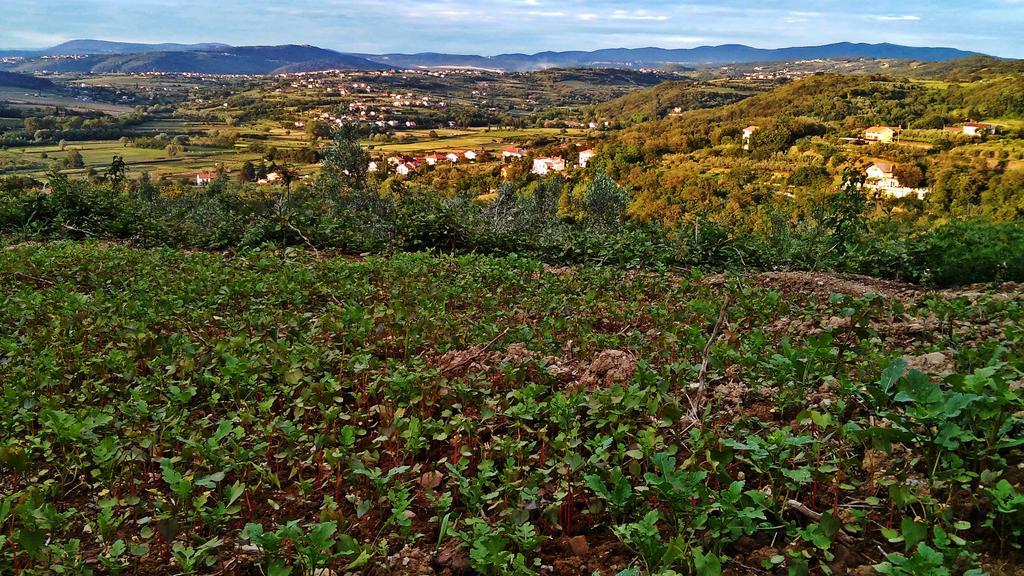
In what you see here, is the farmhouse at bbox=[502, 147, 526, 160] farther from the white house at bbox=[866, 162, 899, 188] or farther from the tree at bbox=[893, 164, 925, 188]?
the tree at bbox=[893, 164, 925, 188]

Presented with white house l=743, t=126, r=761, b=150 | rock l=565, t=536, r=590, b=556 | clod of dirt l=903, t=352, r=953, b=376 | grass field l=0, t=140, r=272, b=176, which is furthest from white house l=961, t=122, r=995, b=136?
rock l=565, t=536, r=590, b=556

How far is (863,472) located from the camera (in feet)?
8.80

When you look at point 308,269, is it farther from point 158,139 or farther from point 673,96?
point 673,96

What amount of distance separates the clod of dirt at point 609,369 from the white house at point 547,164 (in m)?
75.4

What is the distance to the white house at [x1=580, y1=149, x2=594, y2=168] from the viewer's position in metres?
81.3

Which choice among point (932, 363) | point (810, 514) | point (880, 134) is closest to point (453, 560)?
point (810, 514)

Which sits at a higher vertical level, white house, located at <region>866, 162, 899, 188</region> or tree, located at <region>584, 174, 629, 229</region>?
white house, located at <region>866, 162, 899, 188</region>

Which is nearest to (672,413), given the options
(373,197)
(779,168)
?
(373,197)

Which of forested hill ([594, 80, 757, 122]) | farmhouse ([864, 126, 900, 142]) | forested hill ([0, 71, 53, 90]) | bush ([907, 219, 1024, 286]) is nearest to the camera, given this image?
bush ([907, 219, 1024, 286])

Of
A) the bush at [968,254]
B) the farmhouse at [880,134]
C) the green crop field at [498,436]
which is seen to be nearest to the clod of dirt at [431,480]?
the green crop field at [498,436]

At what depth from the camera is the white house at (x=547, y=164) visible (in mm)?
79000

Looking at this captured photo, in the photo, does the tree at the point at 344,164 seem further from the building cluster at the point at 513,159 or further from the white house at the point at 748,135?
the white house at the point at 748,135

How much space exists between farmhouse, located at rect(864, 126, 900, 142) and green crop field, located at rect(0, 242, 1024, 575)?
302ft

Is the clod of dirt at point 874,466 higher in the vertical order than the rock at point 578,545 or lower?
higher
